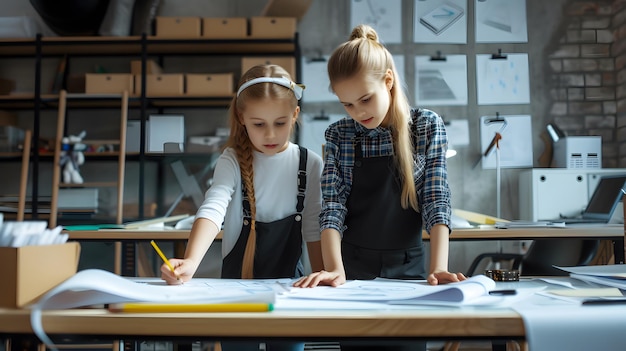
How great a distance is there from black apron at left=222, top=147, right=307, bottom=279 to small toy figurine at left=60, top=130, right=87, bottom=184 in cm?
283

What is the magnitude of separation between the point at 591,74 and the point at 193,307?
167 inches

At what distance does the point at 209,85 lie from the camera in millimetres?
3807

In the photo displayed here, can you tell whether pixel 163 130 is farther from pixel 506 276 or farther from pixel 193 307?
pixel 193 307

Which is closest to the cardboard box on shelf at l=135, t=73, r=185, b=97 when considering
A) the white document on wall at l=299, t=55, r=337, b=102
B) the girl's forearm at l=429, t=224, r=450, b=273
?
the white document on wall at l=299, t=55, r=337, b=102

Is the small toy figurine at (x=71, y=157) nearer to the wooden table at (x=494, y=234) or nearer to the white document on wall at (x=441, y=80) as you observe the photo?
the wooden table at (x=494, y=234)

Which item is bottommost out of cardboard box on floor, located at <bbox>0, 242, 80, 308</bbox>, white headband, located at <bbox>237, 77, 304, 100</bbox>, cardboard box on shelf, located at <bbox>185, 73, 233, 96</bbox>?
cardboard box on floor, located at <bbox>0, 242, 80, 308</bbox>

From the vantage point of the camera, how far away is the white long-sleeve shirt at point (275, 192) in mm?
1337

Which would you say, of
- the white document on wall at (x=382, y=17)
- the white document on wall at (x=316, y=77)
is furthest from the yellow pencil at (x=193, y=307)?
the white document on wall at (x=382, y=17)

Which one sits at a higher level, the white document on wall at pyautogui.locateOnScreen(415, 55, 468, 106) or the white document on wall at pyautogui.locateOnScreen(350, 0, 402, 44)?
the white document on wall at pyautogui.locateOnScreen(350, 0, 402, 44)

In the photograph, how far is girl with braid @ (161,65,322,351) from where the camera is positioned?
4.26 feet

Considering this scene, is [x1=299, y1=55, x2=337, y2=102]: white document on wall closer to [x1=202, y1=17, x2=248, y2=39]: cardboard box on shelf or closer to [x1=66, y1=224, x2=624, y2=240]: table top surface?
[x1=202, y1=17, x2=248, y2=39]: cardboard box on shelf

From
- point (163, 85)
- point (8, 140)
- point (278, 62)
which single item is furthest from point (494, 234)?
point (8, 140)

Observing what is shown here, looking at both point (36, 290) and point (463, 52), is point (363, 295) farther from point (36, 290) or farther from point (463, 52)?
point (463, 52)

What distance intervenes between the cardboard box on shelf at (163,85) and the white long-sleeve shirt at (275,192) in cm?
261
